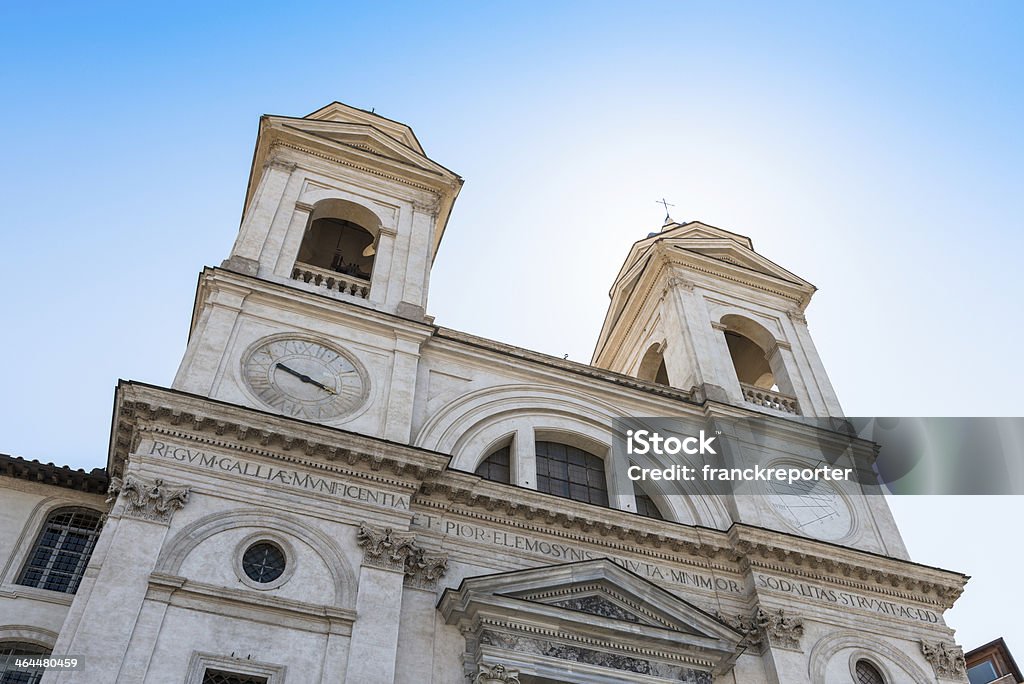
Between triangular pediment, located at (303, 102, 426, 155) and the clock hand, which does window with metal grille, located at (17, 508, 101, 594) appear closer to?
the clock hand

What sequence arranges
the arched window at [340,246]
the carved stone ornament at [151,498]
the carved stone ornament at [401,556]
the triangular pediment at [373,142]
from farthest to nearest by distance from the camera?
the triangular pediment at [373,142]
the arched window at [340,246]
the carved stone ornament at [401,556]
the carved stone ornament at [151,498]

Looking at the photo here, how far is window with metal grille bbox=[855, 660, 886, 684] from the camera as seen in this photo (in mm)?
16203

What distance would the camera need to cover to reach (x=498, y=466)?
59.7ft

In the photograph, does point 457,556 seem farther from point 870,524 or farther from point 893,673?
point 870,524

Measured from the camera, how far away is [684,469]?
1914 centimetres

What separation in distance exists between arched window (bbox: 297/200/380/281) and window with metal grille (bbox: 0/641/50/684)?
35.7 ft

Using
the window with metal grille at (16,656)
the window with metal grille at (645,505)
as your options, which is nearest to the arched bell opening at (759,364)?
the window with metal grille at (645,505)

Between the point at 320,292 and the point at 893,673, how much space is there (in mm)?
12878

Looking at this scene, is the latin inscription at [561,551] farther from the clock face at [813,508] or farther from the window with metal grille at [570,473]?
the clock face at [813,508]

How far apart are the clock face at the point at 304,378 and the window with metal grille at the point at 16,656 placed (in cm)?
506

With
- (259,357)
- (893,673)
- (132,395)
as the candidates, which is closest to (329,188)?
(259,357)

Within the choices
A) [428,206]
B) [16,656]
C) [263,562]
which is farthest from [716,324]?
[16,656]

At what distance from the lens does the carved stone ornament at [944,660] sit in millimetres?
16562

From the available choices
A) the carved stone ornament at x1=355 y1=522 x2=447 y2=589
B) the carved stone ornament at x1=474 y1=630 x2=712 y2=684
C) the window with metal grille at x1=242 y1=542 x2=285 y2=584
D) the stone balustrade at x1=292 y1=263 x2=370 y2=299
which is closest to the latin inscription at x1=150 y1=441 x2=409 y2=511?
the carved stone ornament at x1=355 y1=522 x2=447 y2=589
